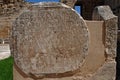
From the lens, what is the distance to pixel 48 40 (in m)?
4.05

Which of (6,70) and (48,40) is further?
(6,70)

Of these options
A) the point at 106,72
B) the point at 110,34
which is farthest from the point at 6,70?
the point at 110,34

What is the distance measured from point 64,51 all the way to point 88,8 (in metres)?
21.2

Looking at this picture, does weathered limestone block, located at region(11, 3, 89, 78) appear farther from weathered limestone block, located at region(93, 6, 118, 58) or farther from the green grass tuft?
the green grass tuft

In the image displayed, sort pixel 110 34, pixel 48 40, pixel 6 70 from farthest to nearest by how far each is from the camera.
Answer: pixel 6 70
pixel 110 34
pixel 48 40

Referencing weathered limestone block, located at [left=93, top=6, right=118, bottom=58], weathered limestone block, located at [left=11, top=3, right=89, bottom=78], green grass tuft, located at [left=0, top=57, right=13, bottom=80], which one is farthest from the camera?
green grass tuft, located at [left=0, top=57, right=13, bottom=80]

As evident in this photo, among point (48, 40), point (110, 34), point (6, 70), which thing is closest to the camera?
point (48, 40)

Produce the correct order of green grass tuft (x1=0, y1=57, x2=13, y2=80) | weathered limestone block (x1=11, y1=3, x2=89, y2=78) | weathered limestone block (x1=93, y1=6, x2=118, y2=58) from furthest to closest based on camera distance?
green grass tuft (x1=0, y1=57, x2=13, y2=80)
weathered limestone block (x1=93, y1=6, x2=118, y2=58)
weathered limestone block (x1=11, y1=3, x2=89, y2=78)

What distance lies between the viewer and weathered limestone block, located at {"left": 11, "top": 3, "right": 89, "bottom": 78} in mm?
4051

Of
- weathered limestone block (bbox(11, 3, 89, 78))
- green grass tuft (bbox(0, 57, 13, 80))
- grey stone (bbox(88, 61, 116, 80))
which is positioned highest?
weathered limestone block (bbox(11, 3, 89, 78))

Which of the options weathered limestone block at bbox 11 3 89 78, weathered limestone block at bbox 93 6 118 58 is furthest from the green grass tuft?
weathered limestone block at bbox 93 6 118 58

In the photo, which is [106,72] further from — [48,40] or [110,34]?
[48,40]

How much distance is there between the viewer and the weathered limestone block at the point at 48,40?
13.3 feet

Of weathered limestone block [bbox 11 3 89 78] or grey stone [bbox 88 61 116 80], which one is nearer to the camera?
weathered limestone block [bbox 11 3 89 78]
